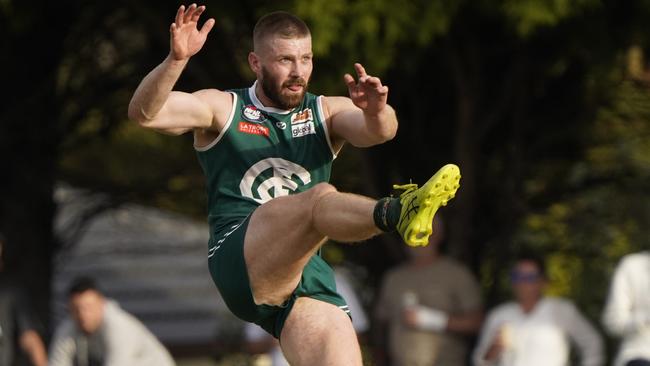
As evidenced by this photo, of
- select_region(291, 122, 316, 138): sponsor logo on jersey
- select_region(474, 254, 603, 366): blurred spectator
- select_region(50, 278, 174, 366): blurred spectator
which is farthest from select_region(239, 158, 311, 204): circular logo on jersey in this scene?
select_region(474, 254, 603, 366): blurred spectator

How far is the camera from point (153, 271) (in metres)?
16.8

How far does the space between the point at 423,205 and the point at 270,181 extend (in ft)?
3.37

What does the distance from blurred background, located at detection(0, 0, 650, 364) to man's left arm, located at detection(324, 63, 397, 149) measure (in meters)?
2.75

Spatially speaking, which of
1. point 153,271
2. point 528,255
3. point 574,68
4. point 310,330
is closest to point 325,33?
point 528,255

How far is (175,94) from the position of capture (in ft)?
22.4

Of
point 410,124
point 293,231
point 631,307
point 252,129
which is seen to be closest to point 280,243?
point 293,231

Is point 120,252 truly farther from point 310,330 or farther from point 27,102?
point 310,330

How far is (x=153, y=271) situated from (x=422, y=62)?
596 centimetres

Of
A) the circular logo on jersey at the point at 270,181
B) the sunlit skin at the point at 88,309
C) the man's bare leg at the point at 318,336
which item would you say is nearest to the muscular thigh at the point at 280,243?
the man's bare leg at the point at 318,336

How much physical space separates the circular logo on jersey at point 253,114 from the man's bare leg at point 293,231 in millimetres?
479

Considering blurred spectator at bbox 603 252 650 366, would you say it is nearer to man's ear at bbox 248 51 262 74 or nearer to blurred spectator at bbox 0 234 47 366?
man's ear at bbox 248 51 262 74

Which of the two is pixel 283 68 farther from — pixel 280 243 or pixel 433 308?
pixel 433 308

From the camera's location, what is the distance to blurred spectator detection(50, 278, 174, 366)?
9609 mm

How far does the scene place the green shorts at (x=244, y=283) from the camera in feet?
22.5
